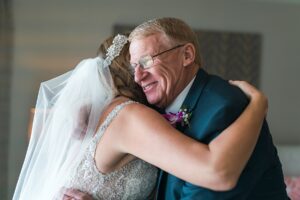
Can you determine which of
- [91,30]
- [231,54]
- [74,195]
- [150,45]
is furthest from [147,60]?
[231,54]

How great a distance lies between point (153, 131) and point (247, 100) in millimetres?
309

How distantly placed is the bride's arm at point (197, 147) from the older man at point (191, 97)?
0.04m

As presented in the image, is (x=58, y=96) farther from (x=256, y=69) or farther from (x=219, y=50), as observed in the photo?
(x=256, y=69)

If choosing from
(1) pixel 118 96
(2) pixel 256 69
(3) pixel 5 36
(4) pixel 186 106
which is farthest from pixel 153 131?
(2) pixel 256 69

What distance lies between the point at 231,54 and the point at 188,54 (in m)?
2.52

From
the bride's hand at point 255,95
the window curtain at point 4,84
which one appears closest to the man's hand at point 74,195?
the bride's hand at point 255,95

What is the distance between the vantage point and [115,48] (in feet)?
4.62

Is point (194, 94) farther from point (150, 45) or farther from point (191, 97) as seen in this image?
point (150, 45)

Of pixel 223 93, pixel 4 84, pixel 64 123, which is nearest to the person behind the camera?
pixel 223 93

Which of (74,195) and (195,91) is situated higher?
(195,91)

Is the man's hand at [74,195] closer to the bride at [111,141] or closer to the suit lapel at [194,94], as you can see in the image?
the bride at [111,141]

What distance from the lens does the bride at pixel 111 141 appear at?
1.01m

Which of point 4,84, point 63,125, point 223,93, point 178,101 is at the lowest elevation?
point 4,84

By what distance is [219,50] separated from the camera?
371 centimetres
